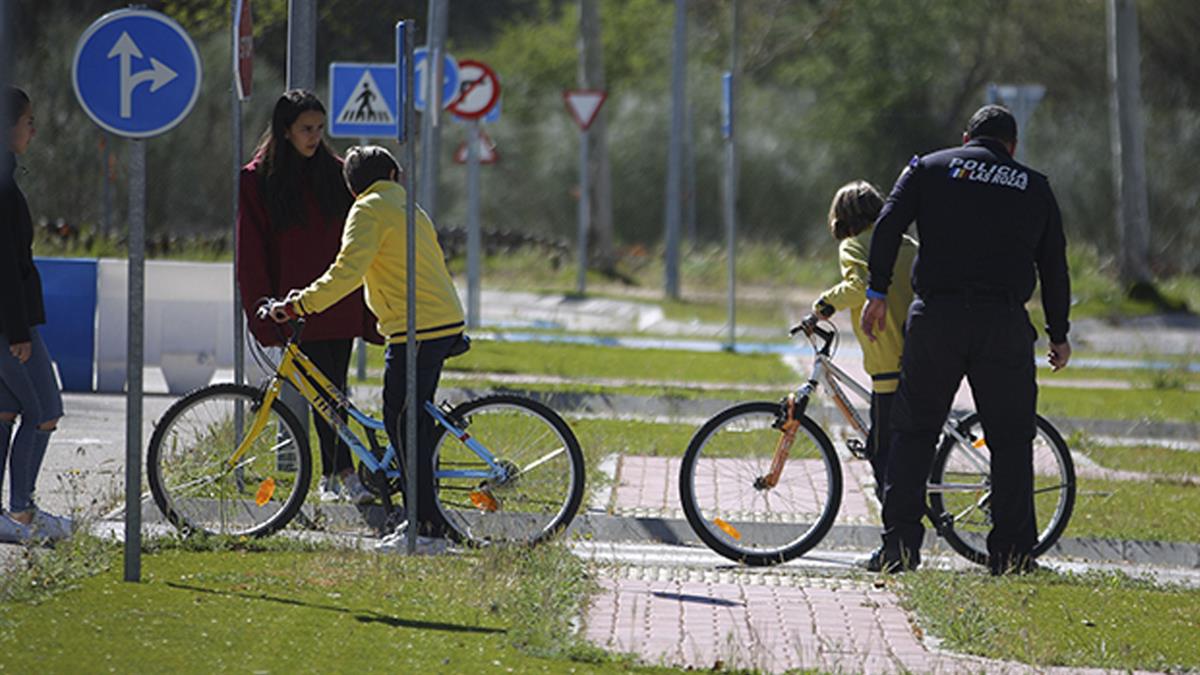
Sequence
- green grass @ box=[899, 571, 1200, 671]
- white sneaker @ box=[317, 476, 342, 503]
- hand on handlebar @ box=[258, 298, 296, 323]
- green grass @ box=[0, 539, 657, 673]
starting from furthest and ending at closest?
white sneaker @ box=[317, 476, 342, 503] < hand on handlebar @ box=[258, 298, 296, 323] < green grass @ box=[899, 571, 1200, 671] < green grass @ box=[0, 539, 657, 673]

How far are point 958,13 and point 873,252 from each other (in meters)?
33.0

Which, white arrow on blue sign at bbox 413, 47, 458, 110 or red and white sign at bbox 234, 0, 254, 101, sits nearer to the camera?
red and white sign at bbox 234, 0, 254, 101

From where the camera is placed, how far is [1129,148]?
30.5m

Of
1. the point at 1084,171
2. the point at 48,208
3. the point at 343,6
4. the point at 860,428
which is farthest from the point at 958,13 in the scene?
the point at 860,428

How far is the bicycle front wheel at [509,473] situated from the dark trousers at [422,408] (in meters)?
0.05

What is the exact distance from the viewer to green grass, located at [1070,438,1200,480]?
40.3 ft

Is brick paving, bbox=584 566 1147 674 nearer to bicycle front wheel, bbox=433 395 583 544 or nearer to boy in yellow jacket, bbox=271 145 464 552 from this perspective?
bicycle front wheel, bbox=433 395 583 544

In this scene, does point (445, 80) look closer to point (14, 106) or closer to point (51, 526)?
point (14, 106)

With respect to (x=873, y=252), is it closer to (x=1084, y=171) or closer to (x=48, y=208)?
(x=48, y=208)

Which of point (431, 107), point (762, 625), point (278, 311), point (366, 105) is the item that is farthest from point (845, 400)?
point (431, 107)

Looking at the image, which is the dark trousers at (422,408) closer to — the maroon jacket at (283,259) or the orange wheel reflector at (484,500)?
the orange wheel reflector at (484,500)

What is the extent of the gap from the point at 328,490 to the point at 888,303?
2.61 m

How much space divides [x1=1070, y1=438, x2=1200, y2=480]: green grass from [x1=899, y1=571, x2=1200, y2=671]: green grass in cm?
374

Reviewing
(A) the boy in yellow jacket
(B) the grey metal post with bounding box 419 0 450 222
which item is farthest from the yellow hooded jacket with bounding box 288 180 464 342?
(B) the grey metal post with bounding box 419 0 450 222
